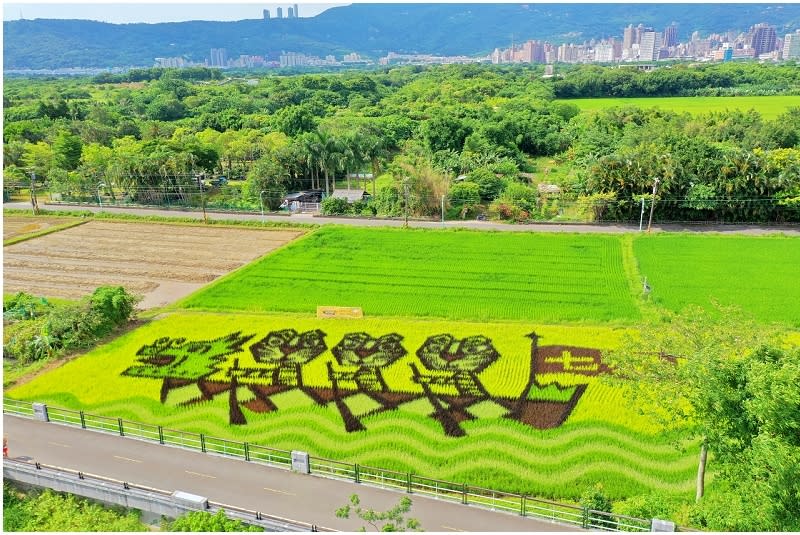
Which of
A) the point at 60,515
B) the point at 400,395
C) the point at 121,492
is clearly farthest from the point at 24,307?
the point at 400,395

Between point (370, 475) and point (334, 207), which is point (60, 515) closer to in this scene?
point (370, 475)

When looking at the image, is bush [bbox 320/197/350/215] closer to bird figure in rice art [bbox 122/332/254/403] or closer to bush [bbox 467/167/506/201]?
bush [bbox 467/167/506/201]

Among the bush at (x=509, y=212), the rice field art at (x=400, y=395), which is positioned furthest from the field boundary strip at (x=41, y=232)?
the bush at (x=509, y=212)

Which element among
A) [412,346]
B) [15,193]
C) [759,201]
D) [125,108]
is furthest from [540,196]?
[125,108]

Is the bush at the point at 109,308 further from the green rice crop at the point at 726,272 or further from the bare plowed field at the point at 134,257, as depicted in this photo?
the green rice crop at the point at 726,272

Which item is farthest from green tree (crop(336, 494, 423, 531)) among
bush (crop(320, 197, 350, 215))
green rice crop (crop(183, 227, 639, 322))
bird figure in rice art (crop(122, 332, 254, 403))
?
bush (crop(320, 197, 350, 215))

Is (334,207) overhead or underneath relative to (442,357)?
overhead
